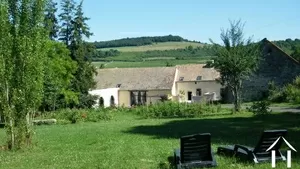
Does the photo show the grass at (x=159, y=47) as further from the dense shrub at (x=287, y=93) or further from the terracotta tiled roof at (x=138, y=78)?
the dense shrub at (x=287, y=93)

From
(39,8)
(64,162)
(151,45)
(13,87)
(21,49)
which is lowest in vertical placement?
(64,162)

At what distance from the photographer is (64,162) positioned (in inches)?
457

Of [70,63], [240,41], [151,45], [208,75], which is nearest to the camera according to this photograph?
[240,41]

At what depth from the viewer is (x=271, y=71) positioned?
169 feet

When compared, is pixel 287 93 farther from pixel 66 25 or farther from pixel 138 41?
pixel 138 41

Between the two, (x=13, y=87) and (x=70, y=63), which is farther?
(x=70, y=63)

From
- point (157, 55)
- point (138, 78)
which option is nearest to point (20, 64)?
point (138, 78)

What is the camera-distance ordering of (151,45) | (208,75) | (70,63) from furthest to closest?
(151,45) < (208,75) < (70,63)

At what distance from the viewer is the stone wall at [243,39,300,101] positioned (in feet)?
166

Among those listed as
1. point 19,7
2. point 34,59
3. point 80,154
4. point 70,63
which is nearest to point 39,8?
point 19,7

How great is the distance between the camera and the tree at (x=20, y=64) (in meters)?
15.8

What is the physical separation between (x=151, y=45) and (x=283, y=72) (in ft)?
A: 252

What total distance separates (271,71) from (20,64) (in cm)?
3990

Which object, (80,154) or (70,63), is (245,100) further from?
(80,154)
